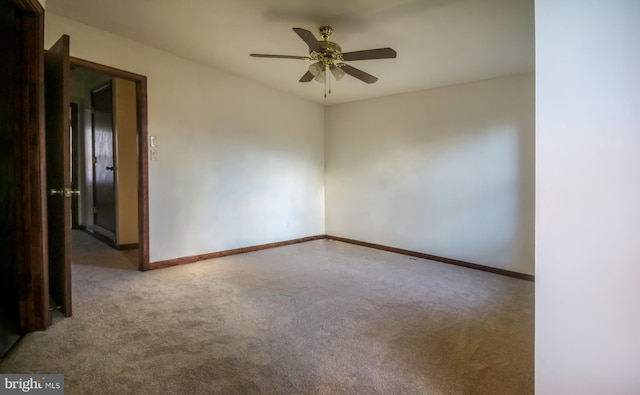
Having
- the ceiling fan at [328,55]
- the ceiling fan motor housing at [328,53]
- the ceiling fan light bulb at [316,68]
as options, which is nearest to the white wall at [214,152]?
the ceiling fan at [328,55]

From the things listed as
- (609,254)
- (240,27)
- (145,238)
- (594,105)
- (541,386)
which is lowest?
(541,386)

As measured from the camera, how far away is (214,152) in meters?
3.89

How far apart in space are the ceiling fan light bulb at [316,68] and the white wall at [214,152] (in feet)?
5.55

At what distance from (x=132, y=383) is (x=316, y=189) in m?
4.03

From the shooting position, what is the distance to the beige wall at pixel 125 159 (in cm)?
427

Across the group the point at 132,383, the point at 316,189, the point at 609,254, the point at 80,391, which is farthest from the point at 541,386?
the point at 316,189

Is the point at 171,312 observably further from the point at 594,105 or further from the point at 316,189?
the point at 316,189

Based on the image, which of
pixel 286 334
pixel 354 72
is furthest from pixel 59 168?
pixel 354 72

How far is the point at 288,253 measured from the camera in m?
4.27

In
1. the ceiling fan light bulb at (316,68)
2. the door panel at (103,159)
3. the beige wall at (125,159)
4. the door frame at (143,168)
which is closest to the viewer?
the ceiling fan light bulb at (316,68)

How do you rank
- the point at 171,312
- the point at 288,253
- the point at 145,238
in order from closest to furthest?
the point at 171,312, the point at 145,238, the point at 288,253

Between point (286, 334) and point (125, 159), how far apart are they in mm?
3707

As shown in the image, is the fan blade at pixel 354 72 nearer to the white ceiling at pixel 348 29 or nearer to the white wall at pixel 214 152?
the white ceiling at pixel 348 29

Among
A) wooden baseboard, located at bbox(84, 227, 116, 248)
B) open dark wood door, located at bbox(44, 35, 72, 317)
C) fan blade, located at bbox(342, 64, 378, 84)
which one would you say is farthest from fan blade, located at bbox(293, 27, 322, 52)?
wooden baseboard, located at bbox(84, 227, 116, 248)
